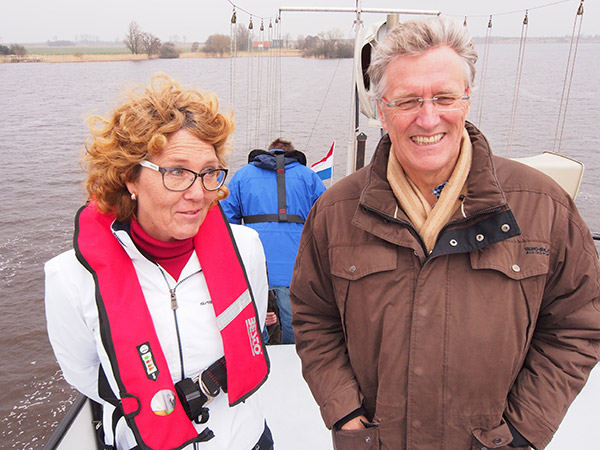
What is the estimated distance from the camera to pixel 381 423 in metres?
1.23

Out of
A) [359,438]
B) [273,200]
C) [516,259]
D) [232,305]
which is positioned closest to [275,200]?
[273,200]

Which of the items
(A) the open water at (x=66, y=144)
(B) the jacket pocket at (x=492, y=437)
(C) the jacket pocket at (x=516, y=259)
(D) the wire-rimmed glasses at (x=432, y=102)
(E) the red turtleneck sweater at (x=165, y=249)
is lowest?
(A) the open water at (x=66, y=144)

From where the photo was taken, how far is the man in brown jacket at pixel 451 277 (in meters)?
1.09

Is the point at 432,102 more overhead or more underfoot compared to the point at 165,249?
more overhead

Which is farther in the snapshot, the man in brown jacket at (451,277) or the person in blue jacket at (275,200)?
the person in blue jacket at (275,200)

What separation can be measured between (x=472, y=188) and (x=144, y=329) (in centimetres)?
94

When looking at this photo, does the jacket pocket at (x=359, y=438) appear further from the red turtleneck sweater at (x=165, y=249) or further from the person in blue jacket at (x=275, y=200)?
the person in blue jacket at (x=275, y=200)

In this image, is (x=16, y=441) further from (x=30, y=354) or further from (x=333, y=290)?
(x=333, y=290)

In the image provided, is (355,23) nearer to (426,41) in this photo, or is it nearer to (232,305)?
(426,41)

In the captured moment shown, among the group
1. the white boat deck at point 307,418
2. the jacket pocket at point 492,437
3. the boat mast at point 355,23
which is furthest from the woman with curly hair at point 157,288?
the boat mast at point 355,23

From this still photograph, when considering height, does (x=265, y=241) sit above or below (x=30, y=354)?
above

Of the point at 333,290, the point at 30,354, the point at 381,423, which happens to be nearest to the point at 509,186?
the point at 333,290

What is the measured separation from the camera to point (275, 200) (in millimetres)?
2908

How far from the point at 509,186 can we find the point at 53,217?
12.1m
